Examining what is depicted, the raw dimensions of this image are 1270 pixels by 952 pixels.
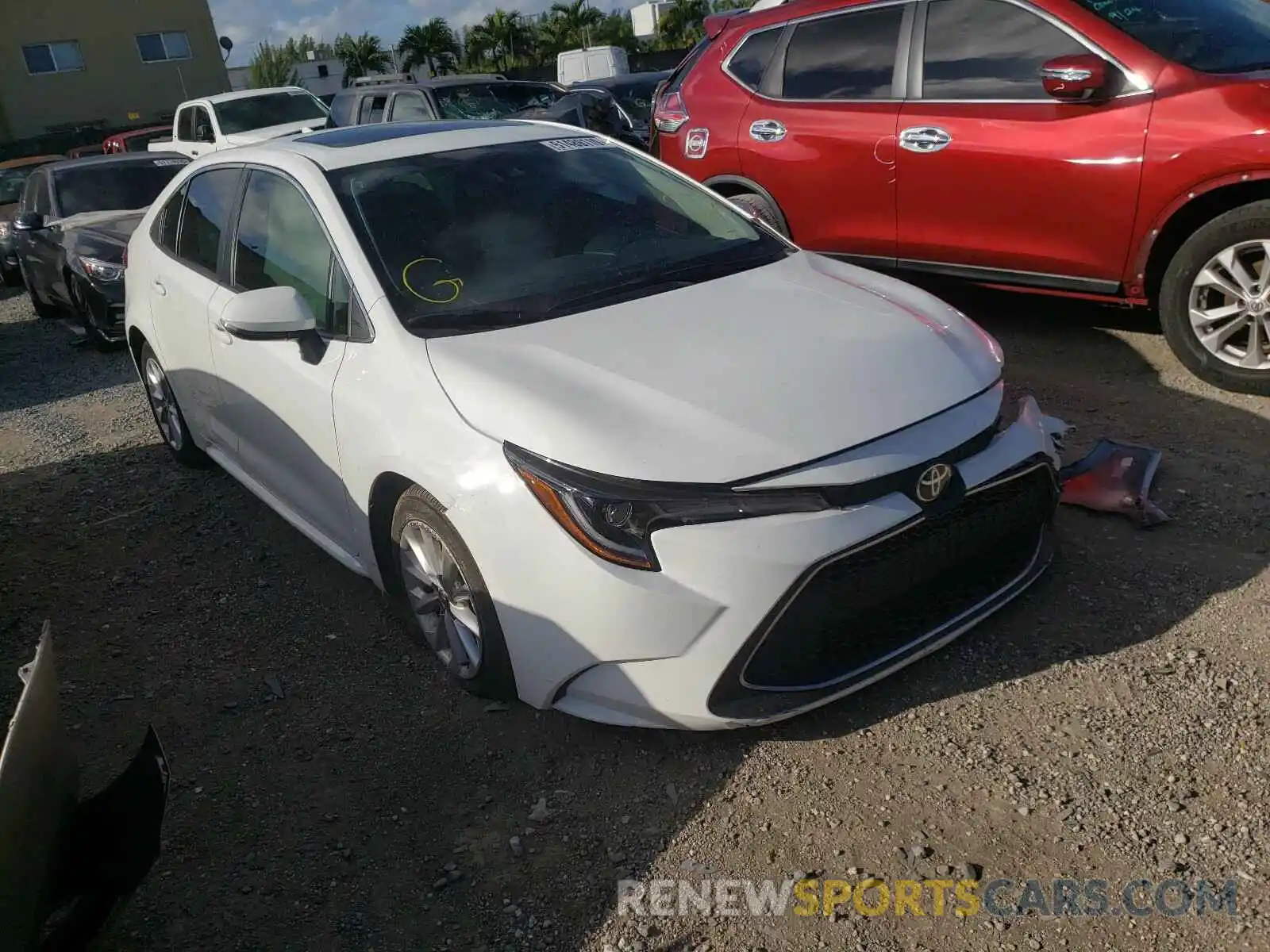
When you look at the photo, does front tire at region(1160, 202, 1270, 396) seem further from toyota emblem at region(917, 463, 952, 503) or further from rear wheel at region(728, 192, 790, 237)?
toyota emblem at region(917, 463, 952, 503)

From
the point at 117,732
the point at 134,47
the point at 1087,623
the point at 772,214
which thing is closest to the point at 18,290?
the point at 772,214

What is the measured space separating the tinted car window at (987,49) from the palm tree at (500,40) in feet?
185

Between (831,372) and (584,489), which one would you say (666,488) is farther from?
(831,372)

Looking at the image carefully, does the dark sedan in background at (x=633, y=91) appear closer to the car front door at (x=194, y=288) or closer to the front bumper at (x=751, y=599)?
the car front door at (x=194, y=288)

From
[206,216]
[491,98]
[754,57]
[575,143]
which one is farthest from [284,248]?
[491,98]

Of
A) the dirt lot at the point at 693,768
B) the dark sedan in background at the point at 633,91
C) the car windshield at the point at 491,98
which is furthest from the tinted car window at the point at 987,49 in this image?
the car windshield at the point at 491,98

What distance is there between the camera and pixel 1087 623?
10.6ft

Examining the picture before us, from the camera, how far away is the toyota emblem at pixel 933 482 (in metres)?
2.73

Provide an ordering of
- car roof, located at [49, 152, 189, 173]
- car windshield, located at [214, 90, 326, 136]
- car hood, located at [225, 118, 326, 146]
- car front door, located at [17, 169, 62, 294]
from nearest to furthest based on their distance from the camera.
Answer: car front door, located at [17, 169, 62, 294]
car roof, located at [49, 152, 189, 173]
car hood, located at [225, 118, 326, 146]
car windshield, located at [214, 90, 326, 136]

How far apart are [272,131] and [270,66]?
47027 millimetres

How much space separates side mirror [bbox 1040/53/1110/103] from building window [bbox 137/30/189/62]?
39066 millimetres

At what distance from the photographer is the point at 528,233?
3666 mm

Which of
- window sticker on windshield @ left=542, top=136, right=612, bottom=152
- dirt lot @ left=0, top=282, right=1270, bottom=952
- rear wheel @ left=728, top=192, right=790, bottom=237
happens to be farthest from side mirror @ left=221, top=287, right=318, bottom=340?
rear wheel @ left=728, top=192, right=790, bottom=237

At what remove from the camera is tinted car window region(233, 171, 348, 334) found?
3.55 m
